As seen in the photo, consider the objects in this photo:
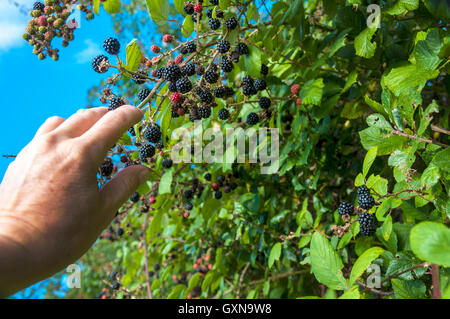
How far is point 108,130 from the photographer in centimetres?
85

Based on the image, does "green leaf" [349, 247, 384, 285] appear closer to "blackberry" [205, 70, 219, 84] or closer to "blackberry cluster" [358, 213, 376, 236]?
"blackberry cluster" [358, 213, 376, 236]

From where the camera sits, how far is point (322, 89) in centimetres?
150

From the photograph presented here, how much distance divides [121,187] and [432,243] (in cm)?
71

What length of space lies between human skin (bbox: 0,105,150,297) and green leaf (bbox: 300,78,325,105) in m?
0.80

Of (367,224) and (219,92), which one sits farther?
(219,92)

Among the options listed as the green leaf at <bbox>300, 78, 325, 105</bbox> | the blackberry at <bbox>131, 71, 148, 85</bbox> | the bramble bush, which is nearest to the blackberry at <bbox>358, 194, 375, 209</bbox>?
the bramble bush

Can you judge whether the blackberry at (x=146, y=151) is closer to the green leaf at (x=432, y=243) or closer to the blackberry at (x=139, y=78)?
the blackberry at (x=139, y=78)

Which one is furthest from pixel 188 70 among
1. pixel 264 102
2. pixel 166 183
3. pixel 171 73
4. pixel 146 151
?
pixel 166 183

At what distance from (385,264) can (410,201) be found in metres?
0.22

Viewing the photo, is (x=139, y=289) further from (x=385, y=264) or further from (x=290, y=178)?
(x=385, y=264)

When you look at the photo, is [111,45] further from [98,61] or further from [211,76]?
[211,76]

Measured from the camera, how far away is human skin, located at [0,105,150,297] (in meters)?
0.71

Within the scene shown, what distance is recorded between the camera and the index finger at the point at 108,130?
822 millimetres
